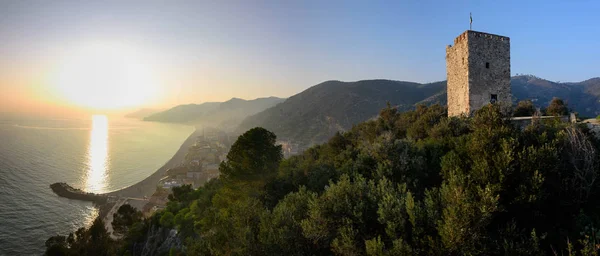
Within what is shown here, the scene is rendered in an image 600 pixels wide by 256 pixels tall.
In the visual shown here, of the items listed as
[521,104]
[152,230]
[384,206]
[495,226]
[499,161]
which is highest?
[521,104]

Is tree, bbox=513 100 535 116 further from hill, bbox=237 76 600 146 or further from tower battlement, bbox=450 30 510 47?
hill, bbox=237 76 600 146

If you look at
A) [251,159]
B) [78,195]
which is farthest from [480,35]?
[78,195]

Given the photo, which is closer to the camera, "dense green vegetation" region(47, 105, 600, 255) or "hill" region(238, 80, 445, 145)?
"dense green vegetation" region(47, 105, 600, 255)

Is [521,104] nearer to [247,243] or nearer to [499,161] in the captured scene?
[499,161]

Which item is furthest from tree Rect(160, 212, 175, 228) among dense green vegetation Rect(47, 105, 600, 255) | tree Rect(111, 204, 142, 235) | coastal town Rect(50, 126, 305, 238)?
dense green vegetation Rect(47, 105, 600, 255)

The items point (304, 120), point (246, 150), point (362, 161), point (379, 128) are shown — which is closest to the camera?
point (362, 161)

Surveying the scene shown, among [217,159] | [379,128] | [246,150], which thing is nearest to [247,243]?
[246,150]
